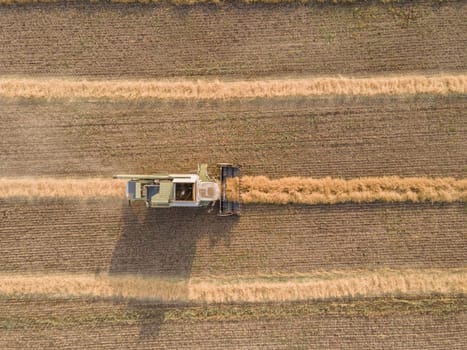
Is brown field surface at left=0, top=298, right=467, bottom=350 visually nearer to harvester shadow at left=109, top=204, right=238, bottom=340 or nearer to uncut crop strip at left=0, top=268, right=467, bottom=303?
uncut crop strip at left=0, top=268, right=467, bottom=303

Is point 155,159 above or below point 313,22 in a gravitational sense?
below

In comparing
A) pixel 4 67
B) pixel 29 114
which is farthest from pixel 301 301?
pixel 4 67

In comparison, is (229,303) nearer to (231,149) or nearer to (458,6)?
(231,149)

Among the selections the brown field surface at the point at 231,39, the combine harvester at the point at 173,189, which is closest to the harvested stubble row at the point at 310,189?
the combine harvester at the point at 173,189

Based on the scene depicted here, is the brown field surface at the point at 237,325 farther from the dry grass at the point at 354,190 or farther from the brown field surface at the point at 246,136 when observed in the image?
the brown field surface at the point at 246,136

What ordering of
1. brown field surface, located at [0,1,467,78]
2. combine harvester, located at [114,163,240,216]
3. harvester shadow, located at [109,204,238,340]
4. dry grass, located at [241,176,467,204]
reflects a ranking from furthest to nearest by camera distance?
brown field surface, located at [0,1,467,78], harvester shadow, located at [109,204,238,340], dry grass, located at [241,176,467,204], combine harvester, located at [114,163,240,216]

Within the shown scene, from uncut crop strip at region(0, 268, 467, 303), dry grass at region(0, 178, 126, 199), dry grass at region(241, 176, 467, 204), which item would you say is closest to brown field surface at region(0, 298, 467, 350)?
uncut crop strip at region(0, 268, 467, 303)
